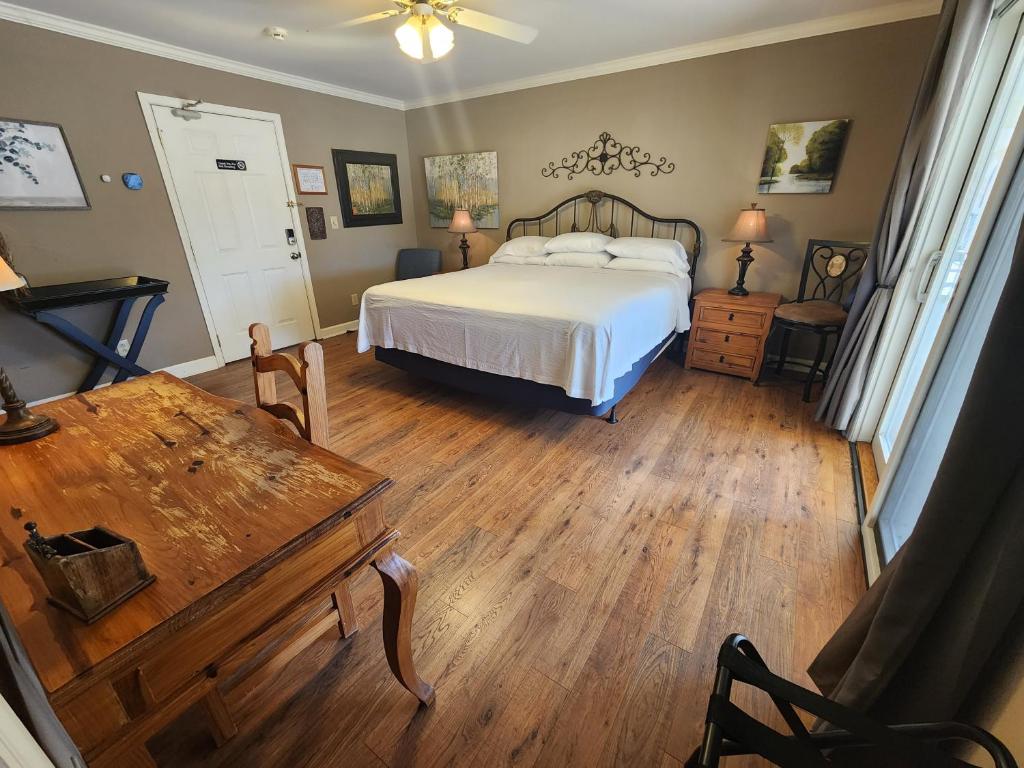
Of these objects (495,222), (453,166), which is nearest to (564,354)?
(495,222)

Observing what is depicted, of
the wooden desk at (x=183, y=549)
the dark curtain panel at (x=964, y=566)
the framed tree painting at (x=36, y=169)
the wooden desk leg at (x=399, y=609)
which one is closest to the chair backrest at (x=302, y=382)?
the wooden desk at (x=183, y=549)

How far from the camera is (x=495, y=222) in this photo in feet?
15.2

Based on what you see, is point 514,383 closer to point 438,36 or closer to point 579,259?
point 579,259

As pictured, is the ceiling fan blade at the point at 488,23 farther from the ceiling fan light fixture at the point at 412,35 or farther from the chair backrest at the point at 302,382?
the chair backrest at the point at 302,382

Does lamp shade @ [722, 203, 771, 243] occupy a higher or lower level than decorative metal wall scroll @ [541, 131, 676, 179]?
lower

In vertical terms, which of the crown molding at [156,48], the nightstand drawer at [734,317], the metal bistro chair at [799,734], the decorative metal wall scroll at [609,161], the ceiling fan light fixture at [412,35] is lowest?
the nightstand drawer at [734,317]

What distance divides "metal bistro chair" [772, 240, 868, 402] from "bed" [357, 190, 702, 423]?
757mm

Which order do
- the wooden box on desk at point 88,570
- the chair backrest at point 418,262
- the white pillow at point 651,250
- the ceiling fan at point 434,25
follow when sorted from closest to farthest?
1. the wooden box on desk at point 88,570
2. the ceiling fan at point 434,25
3. the white pillow at point 651,250
4. the chair backrest at point 418,262

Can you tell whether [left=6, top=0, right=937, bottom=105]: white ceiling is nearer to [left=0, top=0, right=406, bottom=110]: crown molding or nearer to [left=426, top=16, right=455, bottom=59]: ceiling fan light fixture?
[left=0, top=0, right=406, bottom=110]: crown molding

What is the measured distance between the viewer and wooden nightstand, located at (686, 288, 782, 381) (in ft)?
9.98

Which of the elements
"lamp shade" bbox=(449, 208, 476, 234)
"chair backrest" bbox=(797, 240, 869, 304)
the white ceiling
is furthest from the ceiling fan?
"chair backrest" bbox=(797, 240, 869, 304)

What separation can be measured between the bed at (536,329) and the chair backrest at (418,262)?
4.60 feet

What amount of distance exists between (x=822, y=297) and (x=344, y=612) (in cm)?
372

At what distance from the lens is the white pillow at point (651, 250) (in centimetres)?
338
